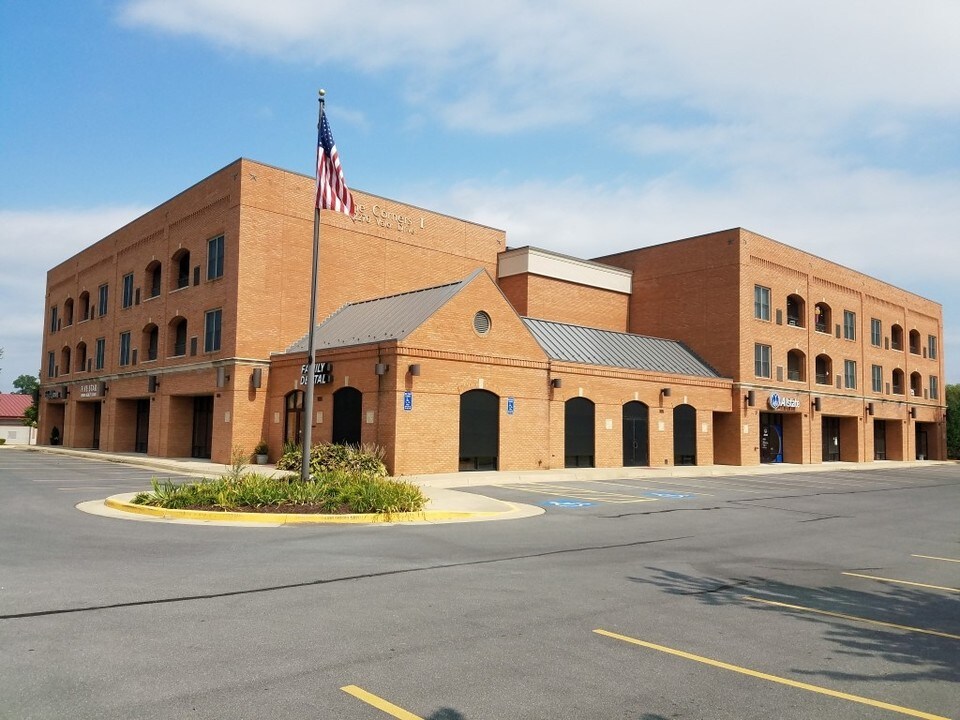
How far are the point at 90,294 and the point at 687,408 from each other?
116ft

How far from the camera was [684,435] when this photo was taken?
36.6 meters

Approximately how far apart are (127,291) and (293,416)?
17.1 m

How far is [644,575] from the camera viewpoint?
9734mm

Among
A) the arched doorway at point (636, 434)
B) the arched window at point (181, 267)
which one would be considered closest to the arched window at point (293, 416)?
the arched window at point (181, 267)

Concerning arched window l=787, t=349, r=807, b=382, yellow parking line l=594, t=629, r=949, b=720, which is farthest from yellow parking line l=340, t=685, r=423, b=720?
arched window l=787, t=349, r=807, b=382

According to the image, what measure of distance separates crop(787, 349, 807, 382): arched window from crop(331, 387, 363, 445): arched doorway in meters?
27.9

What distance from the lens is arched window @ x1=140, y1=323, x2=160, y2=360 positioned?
3916 centimetres

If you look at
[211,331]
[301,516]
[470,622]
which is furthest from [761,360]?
[470,622]

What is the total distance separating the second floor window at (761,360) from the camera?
4109 cm

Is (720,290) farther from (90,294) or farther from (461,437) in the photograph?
(90,294)

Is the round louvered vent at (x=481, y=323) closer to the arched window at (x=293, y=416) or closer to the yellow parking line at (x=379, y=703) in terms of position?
the arched window at (x=293, y=416)

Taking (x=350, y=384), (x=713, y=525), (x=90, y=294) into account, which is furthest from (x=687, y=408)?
(x=90, y=294)

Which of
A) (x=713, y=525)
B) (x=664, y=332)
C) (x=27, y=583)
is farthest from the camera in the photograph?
(x=664, y=332)

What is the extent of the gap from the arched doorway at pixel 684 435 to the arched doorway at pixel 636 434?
2.15 meters
